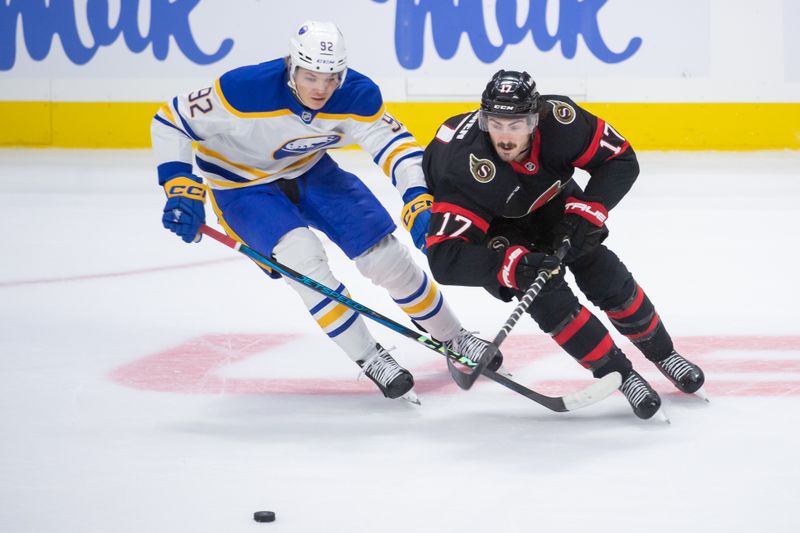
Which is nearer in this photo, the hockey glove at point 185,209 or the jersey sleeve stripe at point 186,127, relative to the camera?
the hockey glove at point 185,209

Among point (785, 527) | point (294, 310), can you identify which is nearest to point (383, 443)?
point (785, 527)

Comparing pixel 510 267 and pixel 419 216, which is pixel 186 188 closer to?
pixel 419 216

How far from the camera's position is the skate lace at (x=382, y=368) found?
2846mm

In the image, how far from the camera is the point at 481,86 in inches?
283

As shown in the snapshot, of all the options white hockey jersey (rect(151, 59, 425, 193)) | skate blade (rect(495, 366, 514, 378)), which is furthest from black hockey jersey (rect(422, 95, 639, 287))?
skate blade (rect(495, 366, 514, 378))

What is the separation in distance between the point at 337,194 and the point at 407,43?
4378mm

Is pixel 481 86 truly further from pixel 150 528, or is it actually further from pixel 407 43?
pixel 150 528

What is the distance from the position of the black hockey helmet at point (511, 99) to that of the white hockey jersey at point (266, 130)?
1.38 feet

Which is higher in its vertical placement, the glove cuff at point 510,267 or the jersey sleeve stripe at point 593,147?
the jersey sleeve stripe at point 593,147

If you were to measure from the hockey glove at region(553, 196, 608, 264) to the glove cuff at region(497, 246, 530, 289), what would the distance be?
13 centimetres

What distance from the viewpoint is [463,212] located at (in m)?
2.56

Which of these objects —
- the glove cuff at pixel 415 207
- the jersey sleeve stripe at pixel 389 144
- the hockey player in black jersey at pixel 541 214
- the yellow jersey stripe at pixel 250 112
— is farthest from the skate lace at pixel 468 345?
the yellow jersey stripe at pixel 250 112

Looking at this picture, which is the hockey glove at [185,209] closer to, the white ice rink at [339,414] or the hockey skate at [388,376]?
the white ice rink at [339,414]

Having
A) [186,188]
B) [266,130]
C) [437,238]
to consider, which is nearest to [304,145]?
[266,130]
